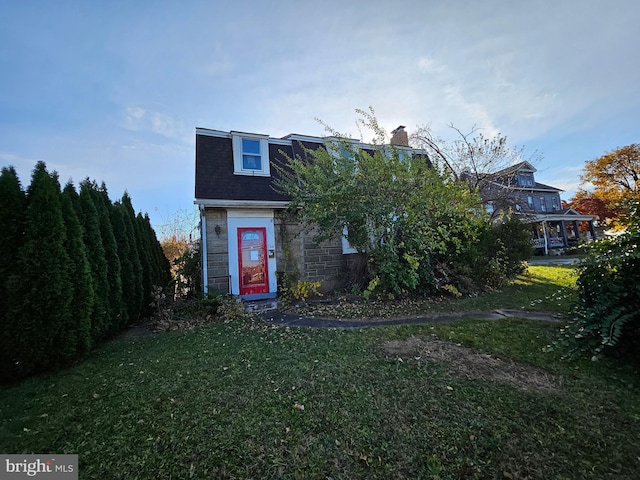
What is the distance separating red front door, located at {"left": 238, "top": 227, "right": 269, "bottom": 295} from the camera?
7.86 metres

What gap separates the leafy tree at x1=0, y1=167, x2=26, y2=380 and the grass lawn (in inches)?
22.8

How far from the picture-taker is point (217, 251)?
7.61 metres

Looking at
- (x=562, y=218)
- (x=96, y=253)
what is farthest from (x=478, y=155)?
(x=96, y=253)

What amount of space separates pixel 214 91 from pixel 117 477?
24.8ft

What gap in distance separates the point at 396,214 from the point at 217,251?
5103mm

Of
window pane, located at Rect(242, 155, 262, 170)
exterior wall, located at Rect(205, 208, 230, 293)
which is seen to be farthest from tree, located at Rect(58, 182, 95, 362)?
window pane, located at Rect(242, 155, 262, 170)

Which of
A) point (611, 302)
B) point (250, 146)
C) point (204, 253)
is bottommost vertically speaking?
point (611, 302)

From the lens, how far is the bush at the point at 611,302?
3000 mm

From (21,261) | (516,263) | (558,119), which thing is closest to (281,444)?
(21,261)

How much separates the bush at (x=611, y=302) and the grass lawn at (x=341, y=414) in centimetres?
31

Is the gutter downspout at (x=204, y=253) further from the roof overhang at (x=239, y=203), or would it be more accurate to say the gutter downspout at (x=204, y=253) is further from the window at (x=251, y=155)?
the window at (x=251, y=155)

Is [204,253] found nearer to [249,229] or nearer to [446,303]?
[249,229]

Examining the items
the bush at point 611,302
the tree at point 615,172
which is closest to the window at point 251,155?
the bush at point 611,302

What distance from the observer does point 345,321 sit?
5.48 metres
